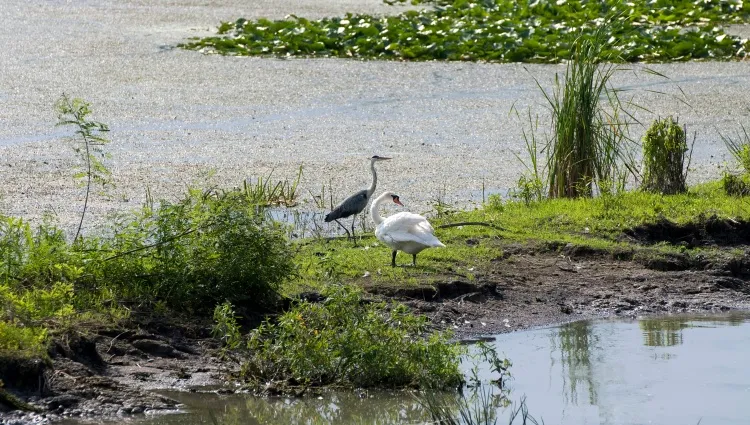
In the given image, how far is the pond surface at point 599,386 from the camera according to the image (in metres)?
5.57

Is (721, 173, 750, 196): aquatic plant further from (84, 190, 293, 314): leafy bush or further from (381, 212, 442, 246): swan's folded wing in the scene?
(84, 190, 293, 314): leafy bush

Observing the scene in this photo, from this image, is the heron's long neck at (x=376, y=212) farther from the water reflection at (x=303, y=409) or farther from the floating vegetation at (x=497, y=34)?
the floating vegetation at (x=497, y=34)

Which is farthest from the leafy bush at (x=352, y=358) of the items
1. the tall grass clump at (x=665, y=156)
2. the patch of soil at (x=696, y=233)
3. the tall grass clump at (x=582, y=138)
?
the tall grass clump at (x=665, y=156)

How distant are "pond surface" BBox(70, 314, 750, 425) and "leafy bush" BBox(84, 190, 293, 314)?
1.00m

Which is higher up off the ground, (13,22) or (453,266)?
(13,22)

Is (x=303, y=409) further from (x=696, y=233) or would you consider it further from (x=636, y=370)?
(x=696, y=233)

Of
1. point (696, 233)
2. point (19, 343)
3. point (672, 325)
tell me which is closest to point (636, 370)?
point (672, 325)

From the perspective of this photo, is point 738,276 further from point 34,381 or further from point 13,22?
point 13,22

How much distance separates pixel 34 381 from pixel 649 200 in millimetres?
5631

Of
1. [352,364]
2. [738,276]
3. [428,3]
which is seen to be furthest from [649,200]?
[428,3]

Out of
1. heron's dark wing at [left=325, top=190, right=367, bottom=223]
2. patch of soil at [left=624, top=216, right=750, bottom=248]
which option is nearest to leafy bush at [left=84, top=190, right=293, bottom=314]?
heron's dark wing at [left=325, top=190, right=367, bottom=223]

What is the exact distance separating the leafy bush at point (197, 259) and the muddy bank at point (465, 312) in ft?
0.69

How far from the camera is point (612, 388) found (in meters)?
6.04

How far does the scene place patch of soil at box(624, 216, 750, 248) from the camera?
891cm
